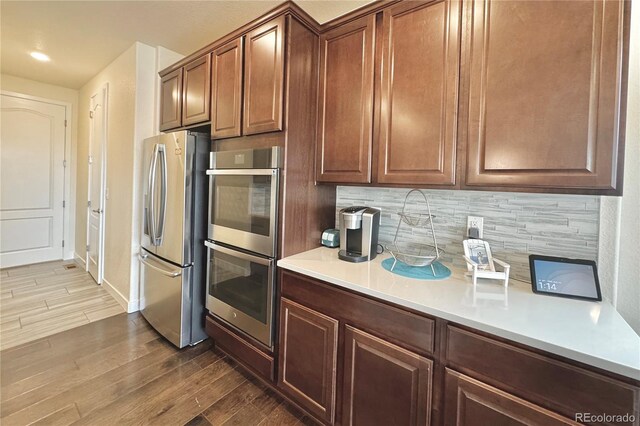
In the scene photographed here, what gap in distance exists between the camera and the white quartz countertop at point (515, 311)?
2.58ft

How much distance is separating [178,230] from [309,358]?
4.59 feet

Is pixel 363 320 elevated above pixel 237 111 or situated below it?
below

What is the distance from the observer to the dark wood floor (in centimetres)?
151

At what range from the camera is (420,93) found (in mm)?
1390

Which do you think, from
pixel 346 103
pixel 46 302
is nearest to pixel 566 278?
pixel 346 103

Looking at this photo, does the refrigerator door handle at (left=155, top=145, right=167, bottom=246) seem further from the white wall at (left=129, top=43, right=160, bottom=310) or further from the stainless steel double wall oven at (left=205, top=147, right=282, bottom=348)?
the white wall at (left=129, top=43, right=160, bottom=310)

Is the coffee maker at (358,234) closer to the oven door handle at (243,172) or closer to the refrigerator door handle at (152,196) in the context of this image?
the oven door handle at (243,172)

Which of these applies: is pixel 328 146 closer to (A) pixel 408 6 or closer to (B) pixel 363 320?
(A) pixel 408 6

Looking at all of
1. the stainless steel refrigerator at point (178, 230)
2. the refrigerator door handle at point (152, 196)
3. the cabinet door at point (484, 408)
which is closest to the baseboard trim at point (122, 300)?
the stainless steel refrigerator at point (178, 230)

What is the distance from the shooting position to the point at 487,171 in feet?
4.05

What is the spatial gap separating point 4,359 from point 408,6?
11.7 feet

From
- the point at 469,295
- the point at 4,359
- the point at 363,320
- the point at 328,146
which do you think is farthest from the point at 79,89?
the point at 469,295

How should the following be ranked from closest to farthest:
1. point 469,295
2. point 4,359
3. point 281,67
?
point 469,295
point 281,67
point 4,359

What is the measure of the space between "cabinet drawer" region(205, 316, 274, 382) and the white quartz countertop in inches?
26.9
